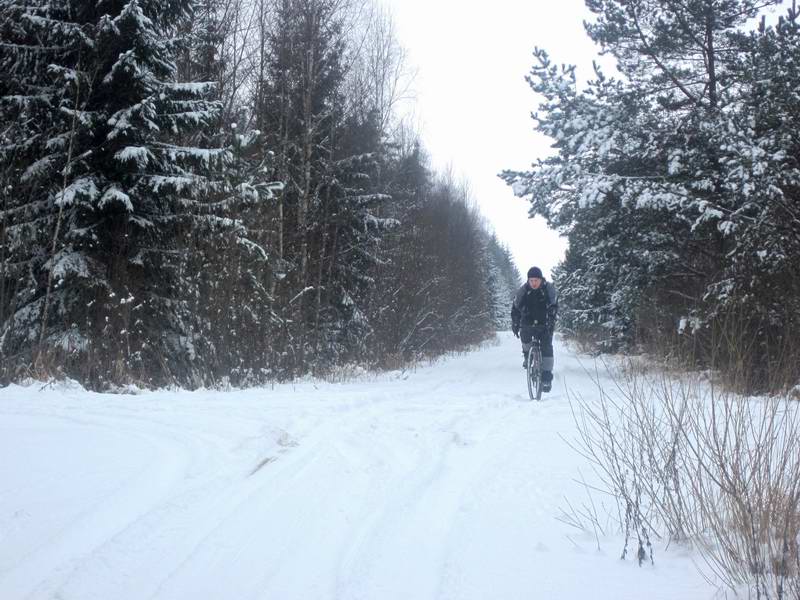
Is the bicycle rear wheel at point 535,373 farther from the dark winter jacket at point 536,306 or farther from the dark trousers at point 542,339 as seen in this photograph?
the dark winter jacket at point 536,306

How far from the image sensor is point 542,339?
28.6ft

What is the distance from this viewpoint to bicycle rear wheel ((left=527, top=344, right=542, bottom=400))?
824 centimetres

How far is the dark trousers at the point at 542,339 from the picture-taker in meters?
8.52

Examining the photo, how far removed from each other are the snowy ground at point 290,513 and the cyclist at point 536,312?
3633 millimetres

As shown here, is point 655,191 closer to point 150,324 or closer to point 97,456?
point 150,324

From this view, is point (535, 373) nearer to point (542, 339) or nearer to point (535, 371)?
point (535, 371)

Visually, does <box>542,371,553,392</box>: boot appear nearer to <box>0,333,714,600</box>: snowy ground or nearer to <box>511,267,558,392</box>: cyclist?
<box>511,267,558,392</box>: cyclist

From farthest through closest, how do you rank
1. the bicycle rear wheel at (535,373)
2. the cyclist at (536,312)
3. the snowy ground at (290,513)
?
1. the cyclist at (536,312)
2. the bicycle rear wheel at (535,373)
3. the snowy ground at (290,513)

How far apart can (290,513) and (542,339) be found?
639 centimetres

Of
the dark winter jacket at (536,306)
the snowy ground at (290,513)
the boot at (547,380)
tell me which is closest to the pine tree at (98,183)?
the snowy ground at (290,513)

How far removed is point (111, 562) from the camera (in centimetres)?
233

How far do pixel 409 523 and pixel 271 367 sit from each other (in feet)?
25.3

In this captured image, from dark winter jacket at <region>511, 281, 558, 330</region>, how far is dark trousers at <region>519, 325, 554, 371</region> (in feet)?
0.30

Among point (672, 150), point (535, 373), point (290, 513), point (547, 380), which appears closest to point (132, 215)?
point (535, 373)
